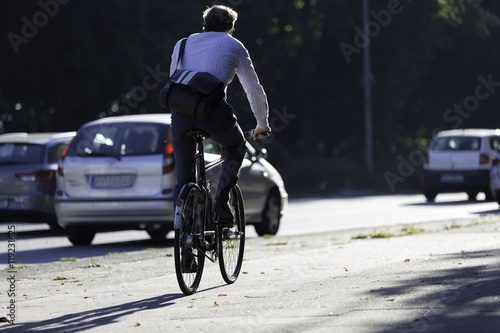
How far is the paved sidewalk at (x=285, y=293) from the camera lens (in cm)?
554

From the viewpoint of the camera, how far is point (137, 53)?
103ft

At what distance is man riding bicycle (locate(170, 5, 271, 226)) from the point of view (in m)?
6.94

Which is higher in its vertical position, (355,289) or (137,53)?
(137,53)

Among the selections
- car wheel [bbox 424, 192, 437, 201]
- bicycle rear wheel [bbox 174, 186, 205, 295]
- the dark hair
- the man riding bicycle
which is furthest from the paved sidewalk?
car wheel [bbox 424, 192, 437, 201]

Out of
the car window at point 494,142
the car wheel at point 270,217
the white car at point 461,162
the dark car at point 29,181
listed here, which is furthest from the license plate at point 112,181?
the car window at point 494,142

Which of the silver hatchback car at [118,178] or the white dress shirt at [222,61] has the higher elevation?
the white dress shirt at [222,61]

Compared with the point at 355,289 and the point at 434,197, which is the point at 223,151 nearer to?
the point at 355,289

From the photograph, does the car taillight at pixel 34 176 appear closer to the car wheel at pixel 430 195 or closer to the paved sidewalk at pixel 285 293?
the paved sidewalk at pixel 285 293

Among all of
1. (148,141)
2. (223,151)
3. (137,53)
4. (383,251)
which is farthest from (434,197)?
(223,151)

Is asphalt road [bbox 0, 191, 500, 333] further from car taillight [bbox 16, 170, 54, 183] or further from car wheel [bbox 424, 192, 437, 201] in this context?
car wheel [bbox 424, 192, 437, 201]

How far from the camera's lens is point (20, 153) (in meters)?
15.2

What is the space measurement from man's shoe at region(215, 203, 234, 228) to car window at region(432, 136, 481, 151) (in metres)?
17.5

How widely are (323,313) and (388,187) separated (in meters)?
32.6

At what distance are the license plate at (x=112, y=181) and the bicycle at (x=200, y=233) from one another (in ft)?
15.5
